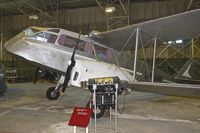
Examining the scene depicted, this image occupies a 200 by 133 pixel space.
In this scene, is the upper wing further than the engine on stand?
Yes

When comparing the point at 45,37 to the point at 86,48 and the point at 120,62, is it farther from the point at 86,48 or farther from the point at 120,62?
the point at 120,62

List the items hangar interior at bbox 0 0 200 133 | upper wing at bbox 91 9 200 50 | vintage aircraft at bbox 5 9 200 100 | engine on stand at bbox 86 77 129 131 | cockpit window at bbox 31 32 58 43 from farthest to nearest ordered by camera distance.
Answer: cockpit window at bbox 31 32 58 43
vintage aircraft at bbox 5 9 200 100
upper wing at bbox 91 9 200 50
hangar interior at bbox 0 0 200 133
engine on stand at bbox 86 77 129 131

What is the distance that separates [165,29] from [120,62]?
8.68 ft

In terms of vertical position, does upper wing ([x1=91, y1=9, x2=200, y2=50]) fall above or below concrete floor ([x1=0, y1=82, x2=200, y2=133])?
above

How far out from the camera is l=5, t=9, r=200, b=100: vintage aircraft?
7.81 metres

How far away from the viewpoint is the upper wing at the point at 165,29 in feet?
22.8

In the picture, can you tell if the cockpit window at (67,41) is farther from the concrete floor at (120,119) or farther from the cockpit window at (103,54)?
the concrete floor at (120,119)

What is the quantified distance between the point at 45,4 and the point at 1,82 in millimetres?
15329

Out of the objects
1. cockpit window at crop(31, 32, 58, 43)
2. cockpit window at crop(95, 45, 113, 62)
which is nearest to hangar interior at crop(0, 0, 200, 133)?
cockpit window at crop(95, 45, 113, 62)

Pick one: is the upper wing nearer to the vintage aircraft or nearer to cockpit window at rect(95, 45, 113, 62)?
the vintage aircraft

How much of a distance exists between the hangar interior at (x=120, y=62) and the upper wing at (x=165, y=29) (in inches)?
18.8

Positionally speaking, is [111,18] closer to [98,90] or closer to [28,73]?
[28,73]

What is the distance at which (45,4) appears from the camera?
80.3 feet

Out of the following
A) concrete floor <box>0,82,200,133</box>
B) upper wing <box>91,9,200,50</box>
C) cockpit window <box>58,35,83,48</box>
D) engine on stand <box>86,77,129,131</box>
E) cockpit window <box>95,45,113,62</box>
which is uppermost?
upper wing <box>91,9,200,50</box>
